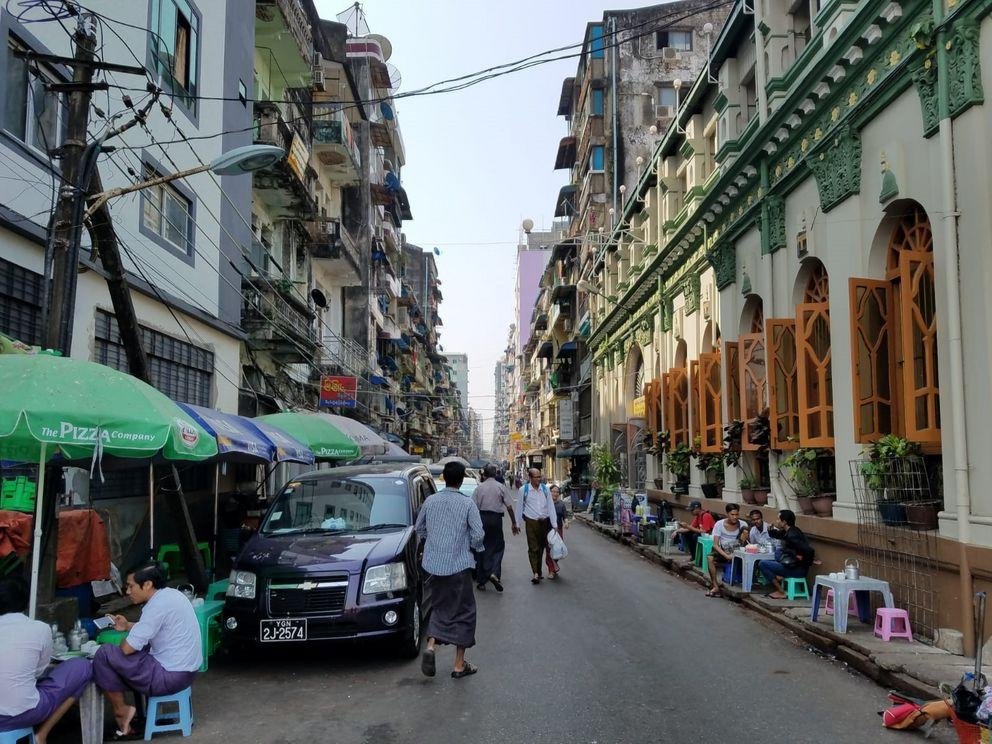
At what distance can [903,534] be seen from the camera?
9367mm

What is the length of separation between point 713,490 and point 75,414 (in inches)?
591

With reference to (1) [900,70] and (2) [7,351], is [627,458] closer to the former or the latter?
(1) [900,70]

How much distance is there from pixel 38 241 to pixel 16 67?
2.25 metres

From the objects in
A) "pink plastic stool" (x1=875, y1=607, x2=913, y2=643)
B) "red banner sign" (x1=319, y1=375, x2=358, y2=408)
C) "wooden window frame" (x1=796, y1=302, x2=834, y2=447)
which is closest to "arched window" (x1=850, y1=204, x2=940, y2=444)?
"wooden window frame" (x1=796, y1=302, x2=834, y2=447)

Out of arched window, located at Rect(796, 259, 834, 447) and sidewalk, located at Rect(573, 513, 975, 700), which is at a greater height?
arched window, located at Rect(796, 259, 834, 447)

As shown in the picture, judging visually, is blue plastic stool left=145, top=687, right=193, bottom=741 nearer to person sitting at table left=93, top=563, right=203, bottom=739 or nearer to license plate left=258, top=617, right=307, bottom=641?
person sitting at table left=93, top=563, right=203, bottom=739

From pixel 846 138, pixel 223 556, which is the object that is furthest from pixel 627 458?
pixel 846 138

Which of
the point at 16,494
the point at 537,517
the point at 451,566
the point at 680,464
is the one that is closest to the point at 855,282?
the point at 537,517

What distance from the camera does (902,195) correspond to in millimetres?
9898

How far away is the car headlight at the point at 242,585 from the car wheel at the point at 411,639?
1.45 meters

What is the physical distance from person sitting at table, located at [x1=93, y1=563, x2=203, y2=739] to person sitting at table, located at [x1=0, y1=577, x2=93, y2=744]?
0.61 feet

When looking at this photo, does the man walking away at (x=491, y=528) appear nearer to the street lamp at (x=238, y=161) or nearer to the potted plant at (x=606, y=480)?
the street lamp at (x=238, y=161)

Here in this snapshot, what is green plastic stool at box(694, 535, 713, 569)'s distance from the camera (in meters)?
14.6

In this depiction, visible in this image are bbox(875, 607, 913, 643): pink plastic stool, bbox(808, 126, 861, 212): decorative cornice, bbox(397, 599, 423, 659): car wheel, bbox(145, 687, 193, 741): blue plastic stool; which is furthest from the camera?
bbox(808, 126, 861, 212): decorative cornice
